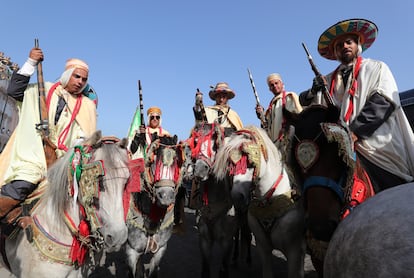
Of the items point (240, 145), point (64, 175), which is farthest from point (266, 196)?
point (64, 175)

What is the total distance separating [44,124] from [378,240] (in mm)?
3006

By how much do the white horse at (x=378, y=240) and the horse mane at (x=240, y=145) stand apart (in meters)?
2.40

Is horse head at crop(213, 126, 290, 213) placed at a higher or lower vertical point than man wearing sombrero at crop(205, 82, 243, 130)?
lower

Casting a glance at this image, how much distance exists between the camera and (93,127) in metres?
3.26

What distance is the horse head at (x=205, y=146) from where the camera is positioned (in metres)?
4.23

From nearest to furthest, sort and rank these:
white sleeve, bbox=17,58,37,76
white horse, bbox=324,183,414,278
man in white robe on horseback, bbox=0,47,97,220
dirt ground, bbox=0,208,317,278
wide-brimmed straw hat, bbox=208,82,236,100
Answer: white horse, bbox=324,183,414,278, man in white robe on horseback, bbox=0,47,97,220, white sleeve, bbox=17,58,37,76, dirt ground, bbox=0,208,317,278, wide-brimmed straw hat, bbox=208,82,236,100

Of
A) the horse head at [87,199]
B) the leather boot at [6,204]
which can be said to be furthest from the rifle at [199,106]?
the leather boot at [6,204]

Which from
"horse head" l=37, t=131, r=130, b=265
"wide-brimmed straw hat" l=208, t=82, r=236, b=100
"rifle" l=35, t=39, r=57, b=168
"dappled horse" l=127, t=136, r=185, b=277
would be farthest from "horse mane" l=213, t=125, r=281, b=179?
"wide-brimmed straw hat" l=208, t=82, r=236, b=100

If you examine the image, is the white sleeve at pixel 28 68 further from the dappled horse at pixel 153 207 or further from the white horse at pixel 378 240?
the white horse at pixel 378 240

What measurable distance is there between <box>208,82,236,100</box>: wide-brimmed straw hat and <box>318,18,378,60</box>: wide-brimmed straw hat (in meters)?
3.36

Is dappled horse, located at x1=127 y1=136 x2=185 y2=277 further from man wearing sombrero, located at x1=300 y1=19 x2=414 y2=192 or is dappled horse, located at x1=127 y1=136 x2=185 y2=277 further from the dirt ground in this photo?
man wearing sombrero, located at x1=300 y1=19 x2=414 y2=192

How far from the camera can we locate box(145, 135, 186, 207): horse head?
3.82m

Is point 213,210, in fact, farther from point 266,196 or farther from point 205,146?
point 266,196

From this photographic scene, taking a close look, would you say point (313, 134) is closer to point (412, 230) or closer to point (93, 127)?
point (412, 230)
